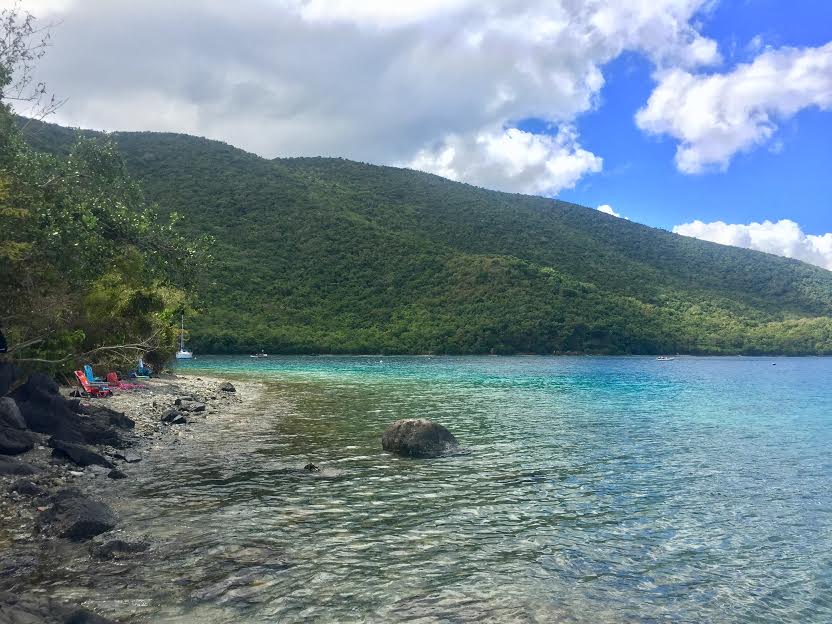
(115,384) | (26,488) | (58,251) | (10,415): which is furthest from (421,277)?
(26,488)

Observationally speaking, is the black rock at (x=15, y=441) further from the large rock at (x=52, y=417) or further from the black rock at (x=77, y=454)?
the large rock at (x=52, y=417)

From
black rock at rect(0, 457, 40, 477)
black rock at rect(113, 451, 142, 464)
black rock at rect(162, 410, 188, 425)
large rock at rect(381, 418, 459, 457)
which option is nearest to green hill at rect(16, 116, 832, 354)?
black rock at rect(162, 410, 188, 425)

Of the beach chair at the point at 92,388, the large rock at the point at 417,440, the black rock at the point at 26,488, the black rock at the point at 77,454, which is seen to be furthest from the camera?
the beach chair at the point at 92,388

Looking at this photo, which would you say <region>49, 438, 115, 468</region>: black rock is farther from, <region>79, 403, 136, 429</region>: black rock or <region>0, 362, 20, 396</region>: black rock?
<region>79, 403, 136, 429</region>: black rock

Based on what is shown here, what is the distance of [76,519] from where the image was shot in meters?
10.2

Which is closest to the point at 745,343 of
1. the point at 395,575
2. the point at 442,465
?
the point at 442,465

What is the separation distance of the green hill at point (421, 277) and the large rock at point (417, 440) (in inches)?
3236

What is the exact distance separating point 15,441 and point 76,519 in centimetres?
611

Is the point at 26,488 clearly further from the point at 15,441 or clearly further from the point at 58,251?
the point at 58,251

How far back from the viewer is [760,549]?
10.9 meters

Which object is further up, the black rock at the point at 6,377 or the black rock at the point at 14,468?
the black rock at the point at 6,377

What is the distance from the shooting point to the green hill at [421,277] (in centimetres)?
10900

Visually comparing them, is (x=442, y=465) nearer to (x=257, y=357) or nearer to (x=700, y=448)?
(x=700, y=448)

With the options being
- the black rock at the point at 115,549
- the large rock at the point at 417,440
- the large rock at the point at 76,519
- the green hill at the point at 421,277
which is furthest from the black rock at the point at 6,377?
the green hill at the point at 421,277
